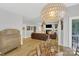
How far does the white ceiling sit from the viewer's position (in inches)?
66.6

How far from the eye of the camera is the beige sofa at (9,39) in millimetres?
1654

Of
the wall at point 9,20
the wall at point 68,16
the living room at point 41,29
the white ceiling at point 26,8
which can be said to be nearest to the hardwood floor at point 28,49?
the living room at point 41,29

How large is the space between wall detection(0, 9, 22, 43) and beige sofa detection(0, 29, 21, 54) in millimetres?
72

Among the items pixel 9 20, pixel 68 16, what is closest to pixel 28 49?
pixel 9 20

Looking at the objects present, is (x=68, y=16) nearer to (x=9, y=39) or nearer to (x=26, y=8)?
(x=26, y=8)

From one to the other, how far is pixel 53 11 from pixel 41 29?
0.36 metres

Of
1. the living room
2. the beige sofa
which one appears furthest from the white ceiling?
the beige sofa

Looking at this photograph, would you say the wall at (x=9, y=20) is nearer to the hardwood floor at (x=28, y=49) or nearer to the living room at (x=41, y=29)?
the living room at (x=41, y=29)

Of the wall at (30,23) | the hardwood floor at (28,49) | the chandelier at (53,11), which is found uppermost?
the chandelier at (53,11)

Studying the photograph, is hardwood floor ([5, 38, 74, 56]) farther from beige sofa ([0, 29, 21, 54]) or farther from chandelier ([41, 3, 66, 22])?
chandelier ([41, 3, 66, 22])

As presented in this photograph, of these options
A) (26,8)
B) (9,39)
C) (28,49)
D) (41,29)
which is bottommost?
(28,49)

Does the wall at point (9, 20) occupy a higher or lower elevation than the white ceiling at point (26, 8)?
lower

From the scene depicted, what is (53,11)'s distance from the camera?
1757 millimetres

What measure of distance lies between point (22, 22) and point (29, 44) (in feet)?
1.24
